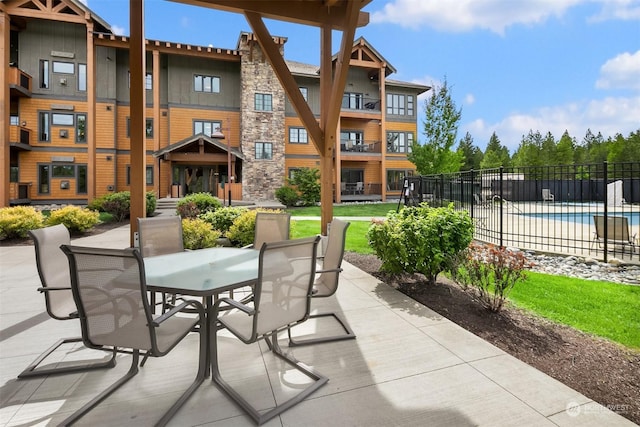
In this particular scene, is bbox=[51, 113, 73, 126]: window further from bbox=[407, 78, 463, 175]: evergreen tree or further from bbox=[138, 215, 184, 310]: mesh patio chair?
bbox=[407, 78, 463, 175]: evergreen tree

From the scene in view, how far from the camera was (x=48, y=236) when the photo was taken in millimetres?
2686

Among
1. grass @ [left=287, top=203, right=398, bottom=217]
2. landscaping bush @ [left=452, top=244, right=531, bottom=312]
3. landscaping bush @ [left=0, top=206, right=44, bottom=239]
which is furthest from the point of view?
grass @ [left=287, top=203, right=398, bottom=217]

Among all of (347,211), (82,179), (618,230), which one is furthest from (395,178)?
(82,179)

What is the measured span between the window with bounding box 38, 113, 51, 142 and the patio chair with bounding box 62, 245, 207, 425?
71.9ft

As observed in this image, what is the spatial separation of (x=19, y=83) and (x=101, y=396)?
21.6m

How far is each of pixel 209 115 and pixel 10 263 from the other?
52.3 ft

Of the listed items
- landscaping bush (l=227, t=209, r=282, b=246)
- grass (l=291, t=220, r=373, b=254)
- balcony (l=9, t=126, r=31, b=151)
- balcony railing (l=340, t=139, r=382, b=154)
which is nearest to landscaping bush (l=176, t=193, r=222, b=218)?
grass (l=291, t=220, r=373, b=254)

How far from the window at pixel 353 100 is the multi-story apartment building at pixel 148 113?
177 millimetres

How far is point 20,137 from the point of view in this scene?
16781 mm

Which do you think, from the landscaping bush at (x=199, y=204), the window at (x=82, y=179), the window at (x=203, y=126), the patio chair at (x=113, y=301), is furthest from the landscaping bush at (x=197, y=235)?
the window at (x=82, y=179)

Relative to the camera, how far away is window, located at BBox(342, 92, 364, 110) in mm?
23422

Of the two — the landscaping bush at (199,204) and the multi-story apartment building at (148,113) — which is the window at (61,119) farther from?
the landscaping bush at (199,204)

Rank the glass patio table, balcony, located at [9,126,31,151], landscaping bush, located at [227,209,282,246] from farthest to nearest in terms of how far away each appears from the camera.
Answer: balcony, located at [9,126,31,151] < landscaping bush, located at [227,209,282,246] < the glass patio table

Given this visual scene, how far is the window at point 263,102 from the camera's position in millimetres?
20755
